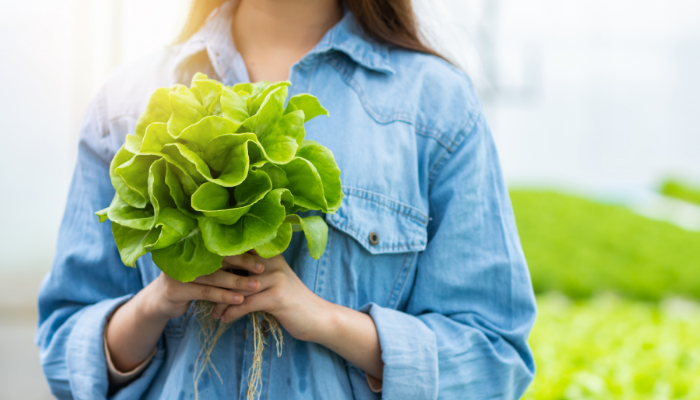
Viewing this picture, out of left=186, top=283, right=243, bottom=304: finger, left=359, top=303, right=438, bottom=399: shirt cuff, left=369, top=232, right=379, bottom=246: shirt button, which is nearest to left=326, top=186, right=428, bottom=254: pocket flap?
left=369, top=232, right=379, bottom=246: shirt button

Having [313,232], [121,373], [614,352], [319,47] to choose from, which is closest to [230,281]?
[313,232]

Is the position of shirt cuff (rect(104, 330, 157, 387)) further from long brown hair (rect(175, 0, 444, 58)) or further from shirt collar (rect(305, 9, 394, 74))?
long brown hair (rect(175, 0, 444, 58))

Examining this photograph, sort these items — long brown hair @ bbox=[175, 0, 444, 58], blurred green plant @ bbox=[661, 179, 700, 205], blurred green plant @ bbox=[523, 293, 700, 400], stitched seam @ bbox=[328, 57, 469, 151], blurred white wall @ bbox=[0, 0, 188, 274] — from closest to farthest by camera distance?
stitched seam @ bbox=[328, 57, 469, 151] < long brown hair @ bbox=[175, 0, 444, 58] < blurred green plant @ bbox=[523, 293, 700, 400] < blurred white wall @ bbox=[0, 0, 188, 274] < blurred green plant @ bbox=[661, 179, 700, 205]

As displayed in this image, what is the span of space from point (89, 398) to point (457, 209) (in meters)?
0.80

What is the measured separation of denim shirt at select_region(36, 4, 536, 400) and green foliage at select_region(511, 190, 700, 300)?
379 centimetres

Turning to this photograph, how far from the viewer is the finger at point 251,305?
843mm

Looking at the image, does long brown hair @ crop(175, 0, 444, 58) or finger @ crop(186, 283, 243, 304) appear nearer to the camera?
finger @ crop(186, 283, 243, 304)

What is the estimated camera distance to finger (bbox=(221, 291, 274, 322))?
2.77 feet

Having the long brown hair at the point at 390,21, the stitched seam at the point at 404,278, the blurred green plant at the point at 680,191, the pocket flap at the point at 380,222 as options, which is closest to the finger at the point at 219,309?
the pocket flap at the point at 380,222

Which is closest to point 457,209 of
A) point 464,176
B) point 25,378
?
point 464,176

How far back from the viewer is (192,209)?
2.53 feet

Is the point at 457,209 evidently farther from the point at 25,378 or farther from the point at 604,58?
the point at 604,58

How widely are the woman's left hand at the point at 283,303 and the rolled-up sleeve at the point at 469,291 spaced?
0.39 feet

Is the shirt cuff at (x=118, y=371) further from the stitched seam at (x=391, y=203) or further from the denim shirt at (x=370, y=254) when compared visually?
the stitched seam at (x=391, y=203)
